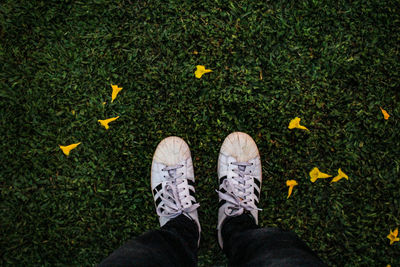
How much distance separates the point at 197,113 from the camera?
229 centimetres

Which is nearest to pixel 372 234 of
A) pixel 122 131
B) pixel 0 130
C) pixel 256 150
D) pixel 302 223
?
pixel 302 223

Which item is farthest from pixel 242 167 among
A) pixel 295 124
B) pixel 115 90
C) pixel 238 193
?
pixel 115 90

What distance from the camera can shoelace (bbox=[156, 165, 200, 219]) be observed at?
2.16 m

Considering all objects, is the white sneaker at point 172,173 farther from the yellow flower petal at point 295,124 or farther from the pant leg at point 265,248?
the yellow flower petal at point 295,124

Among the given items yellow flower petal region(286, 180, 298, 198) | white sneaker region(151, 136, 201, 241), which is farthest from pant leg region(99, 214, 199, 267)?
yellow flower petal region(286, 180, 298, 198)

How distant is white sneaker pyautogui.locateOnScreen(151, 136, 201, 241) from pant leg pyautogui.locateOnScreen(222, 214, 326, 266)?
1.65 feet

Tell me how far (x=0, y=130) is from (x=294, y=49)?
2.62 m

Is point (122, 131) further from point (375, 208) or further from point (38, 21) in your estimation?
point (375, 208)

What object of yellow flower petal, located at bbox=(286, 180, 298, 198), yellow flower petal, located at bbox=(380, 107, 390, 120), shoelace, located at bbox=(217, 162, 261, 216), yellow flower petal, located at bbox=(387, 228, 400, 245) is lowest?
yellow flower petal, located at bbox=(387, 228, 400, 245)

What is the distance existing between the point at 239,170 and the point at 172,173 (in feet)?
1.89

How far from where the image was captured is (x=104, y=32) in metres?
2.34

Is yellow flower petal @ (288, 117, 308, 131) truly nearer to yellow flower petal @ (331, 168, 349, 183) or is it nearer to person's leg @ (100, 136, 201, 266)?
yellow flower petal @ (331, 168, 349, 183)

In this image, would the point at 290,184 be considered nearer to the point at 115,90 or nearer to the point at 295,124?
the point at 295,124

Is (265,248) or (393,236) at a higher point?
(265,248)
